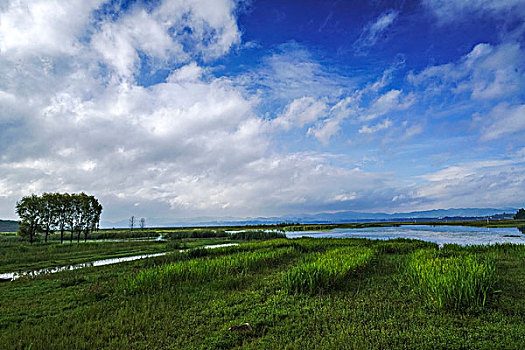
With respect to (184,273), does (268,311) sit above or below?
below

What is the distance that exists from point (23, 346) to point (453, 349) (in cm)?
855

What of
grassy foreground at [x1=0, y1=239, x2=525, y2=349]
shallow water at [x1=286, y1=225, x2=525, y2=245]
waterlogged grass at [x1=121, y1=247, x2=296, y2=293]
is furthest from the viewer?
shallow water at [x1=286, y1=225, x2=525, y2=245]

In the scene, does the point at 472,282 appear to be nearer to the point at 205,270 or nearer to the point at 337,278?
the point at 337,278

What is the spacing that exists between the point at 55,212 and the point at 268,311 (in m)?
39.4

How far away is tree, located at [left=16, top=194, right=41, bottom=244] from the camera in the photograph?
33094mm

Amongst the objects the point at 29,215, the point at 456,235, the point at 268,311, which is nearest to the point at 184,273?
the point at 268,311

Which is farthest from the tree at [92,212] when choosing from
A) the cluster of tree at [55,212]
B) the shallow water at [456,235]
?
the shallow water at [456,235]

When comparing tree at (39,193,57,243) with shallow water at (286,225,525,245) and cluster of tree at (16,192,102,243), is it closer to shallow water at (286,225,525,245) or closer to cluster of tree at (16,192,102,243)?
cluster of tree at (16,192,102,243)

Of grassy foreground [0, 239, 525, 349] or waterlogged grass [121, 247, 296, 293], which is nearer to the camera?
grassy foreground [0, 239, 525, 349]

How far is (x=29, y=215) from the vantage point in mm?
33375

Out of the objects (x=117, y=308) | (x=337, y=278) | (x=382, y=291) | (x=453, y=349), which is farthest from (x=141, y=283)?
(x=453, y=349)

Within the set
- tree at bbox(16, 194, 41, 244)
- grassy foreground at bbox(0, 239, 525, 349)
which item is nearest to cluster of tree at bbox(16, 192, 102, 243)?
tree at bbox(16, 194, 41, 244)

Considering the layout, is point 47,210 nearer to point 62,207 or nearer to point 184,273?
point 62,207

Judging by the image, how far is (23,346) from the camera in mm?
5930
